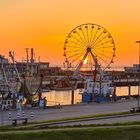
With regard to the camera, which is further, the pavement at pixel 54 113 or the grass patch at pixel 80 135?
the pavement at pixel 54 113

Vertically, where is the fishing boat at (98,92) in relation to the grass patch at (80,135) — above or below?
above

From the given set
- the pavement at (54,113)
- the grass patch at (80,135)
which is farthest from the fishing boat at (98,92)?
the grass patch at (80,135)

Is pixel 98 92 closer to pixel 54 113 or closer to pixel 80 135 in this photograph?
pixel 54 113

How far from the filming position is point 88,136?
27.4m

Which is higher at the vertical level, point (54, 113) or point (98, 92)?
point (98, 92)

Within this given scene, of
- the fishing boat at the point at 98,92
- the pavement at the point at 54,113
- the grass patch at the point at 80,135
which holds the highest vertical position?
the fishing boat at the point at 98,92

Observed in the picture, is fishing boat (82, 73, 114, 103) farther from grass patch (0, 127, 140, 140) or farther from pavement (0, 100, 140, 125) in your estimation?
grass patch (0, 127, 140, 140)

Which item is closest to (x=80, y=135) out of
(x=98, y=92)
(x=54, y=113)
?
(x=54, y=113)

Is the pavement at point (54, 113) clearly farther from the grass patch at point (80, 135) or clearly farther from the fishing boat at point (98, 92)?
the fishing boat at point (98, 92)

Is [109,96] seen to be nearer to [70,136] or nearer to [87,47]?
[87,47]

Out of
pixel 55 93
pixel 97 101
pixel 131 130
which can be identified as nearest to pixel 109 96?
pixel 97 101

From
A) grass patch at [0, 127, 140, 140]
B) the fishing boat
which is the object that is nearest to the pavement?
grass patch at [0, 127, 140, 140]

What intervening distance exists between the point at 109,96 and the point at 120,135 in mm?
63473

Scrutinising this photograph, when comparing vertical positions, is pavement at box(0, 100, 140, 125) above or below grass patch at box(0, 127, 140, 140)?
above
